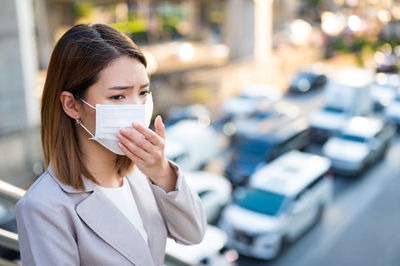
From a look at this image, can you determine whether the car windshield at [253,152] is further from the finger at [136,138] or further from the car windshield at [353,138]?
the finger at [136,138]

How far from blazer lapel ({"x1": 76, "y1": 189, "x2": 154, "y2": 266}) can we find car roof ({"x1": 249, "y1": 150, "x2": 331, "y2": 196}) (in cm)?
1038

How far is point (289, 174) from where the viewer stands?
1266 cm

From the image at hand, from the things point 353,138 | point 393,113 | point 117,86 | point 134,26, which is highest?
point 117,86

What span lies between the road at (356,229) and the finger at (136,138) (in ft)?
34.5

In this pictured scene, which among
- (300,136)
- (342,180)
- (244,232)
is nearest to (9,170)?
(244,232)

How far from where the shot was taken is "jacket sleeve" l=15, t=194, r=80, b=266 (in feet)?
5.17

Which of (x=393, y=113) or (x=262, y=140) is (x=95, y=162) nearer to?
(x=262, y=140)

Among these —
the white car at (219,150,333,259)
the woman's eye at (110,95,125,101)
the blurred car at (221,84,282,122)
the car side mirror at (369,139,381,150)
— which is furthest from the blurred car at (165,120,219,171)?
the woman's eye at (110,95,125,101)

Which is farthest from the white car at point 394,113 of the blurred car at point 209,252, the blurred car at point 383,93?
the blurred car at point 209,252

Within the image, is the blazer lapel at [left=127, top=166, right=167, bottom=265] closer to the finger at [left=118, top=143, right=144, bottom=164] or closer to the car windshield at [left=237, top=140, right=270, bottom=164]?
the finger at [left=118, top=143, right=144, bottom=164]

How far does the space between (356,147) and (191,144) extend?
6.42 metres

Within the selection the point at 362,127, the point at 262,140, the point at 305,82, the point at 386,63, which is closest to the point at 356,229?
the point at 262,140

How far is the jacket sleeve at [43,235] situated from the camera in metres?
1.58

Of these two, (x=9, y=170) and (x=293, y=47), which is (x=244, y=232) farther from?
(x=293, y=47)
